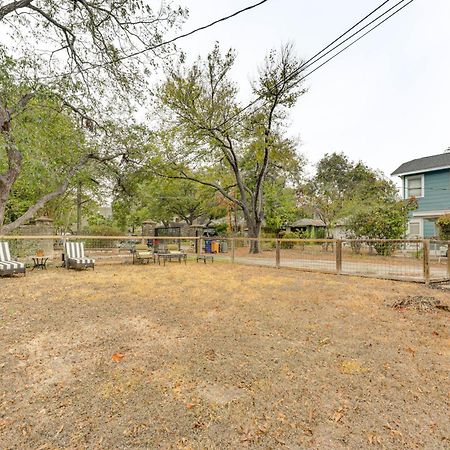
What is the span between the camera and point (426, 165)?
16344mm

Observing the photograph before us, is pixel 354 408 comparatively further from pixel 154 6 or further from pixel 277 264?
pixel 154 6

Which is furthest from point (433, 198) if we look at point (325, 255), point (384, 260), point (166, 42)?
point (166, 42)

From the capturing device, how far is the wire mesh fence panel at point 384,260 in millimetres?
8172

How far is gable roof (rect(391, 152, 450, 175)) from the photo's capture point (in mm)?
15664

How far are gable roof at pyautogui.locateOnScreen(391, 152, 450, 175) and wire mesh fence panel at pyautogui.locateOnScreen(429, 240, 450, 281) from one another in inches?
309

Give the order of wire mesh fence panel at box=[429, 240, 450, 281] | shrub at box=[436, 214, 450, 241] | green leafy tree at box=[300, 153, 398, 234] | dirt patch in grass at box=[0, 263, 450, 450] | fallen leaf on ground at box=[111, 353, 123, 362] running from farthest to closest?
1. green leafy tree at box=[300, 153, 398, 234]
2. shrub at box=[436, 214, 450, 241]
3. wire mesh fence panel at box=[429, 240, 450, 281]
4. fallen leaf on ground at box=[111, 353, 123, 362]
5. dirt patch in grass at box=[0, 263, 450, 450]

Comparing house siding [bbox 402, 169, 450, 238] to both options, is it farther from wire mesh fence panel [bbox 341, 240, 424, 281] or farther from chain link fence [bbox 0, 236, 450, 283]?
wire mesh fence panel [bbox 341, 240, 424, 281]

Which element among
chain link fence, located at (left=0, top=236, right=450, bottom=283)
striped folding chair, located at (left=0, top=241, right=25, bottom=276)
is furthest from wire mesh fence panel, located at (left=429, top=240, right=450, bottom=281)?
striped folding chair, located at (left=0, top=241, right=25, bottom=276)

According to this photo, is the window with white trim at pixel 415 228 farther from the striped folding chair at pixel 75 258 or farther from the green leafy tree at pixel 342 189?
the striped folding chair at pixel 75 258

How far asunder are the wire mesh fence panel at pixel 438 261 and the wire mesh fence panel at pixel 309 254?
8.61 ft

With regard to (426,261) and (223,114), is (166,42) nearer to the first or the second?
(223,114)

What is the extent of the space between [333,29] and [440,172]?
1311 cm

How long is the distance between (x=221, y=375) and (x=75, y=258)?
29.5 feet

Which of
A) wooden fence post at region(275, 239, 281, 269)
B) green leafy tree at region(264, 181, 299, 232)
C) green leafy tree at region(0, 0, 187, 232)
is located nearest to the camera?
green leafy tree at region(0, 0, 187, 232)
